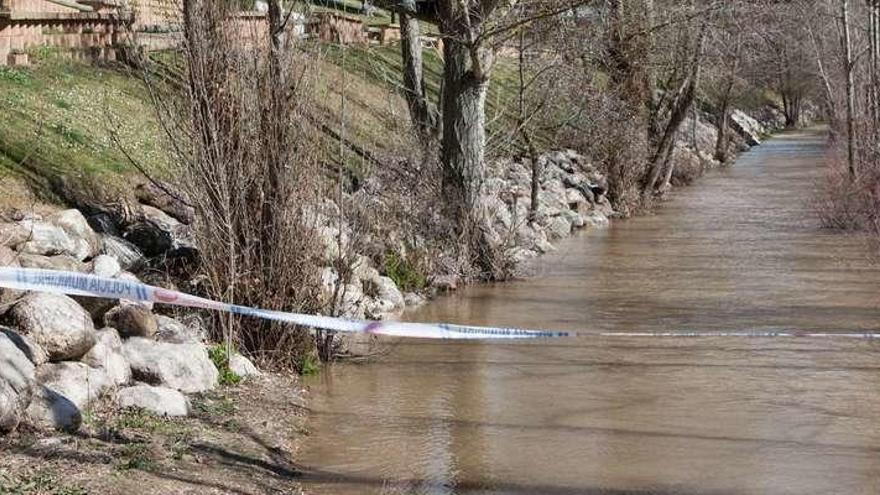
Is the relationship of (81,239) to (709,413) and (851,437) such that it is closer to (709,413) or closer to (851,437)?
(709,413)

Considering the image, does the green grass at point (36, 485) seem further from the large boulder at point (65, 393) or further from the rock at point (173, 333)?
the rock at point (173, 333)

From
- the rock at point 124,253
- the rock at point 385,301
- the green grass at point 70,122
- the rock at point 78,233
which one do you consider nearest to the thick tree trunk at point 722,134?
the green grass at point 70,122

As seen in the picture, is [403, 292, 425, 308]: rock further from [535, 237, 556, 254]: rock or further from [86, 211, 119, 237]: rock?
[535, 237, 556, 254]: rock

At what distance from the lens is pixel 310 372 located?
10.6 meters

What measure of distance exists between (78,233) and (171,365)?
3.01 meters

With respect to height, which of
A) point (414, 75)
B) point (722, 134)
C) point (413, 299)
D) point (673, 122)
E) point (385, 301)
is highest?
point (414, 75)

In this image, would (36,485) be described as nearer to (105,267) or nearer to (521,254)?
(105,267)

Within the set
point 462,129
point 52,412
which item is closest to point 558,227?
point 462,129

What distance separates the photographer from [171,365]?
891 centimetres

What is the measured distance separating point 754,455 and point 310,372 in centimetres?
394

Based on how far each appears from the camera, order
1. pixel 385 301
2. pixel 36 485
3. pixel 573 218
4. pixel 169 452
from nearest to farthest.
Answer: pixel 36 485 → pixel 169 452 → pixel 385 301 → pixel 573 218

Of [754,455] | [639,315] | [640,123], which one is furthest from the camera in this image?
[640,123]

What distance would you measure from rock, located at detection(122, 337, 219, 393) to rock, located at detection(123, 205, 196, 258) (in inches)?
126

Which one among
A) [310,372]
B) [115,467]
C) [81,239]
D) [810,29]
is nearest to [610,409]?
[310,372]
